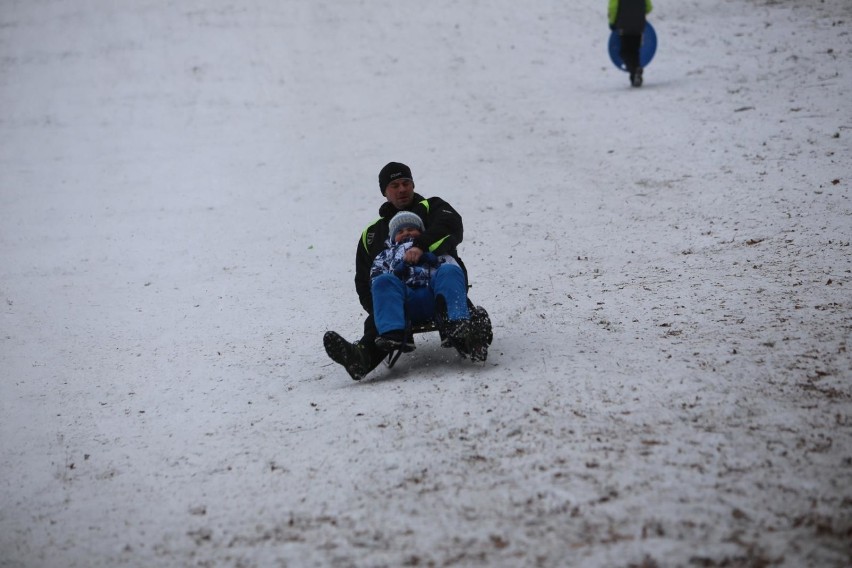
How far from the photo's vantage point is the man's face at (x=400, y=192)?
4.75 meters

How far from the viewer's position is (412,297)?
4516mm

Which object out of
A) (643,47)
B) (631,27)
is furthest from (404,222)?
(643,47)

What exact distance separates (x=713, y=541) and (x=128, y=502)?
2.46 m

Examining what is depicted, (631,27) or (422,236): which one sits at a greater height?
(631,27)

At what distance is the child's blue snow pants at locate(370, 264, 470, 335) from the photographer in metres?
4.30

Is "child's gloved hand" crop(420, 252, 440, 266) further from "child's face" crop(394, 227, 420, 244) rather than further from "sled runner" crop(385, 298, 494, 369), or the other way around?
"sled runner" crop(385, 298, 494, 369)

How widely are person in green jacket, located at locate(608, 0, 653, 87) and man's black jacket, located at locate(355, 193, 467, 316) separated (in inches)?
321

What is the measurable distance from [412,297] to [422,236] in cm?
39

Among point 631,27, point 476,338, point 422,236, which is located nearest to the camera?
point 476,338

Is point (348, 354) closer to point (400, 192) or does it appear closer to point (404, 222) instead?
point (404, 222)

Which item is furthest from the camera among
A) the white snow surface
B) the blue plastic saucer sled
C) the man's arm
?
the blue plastic saucer sled

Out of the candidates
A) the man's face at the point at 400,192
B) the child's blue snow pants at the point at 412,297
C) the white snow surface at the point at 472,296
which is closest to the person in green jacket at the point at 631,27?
the white snow surface at the point at 472,296

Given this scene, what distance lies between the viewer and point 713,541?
7.70 ft

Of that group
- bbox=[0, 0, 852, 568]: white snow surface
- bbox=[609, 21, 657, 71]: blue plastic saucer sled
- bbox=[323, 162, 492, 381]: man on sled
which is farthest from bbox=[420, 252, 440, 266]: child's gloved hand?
bbox=[609, 21, 657, 71]: blue plastic saucer sled
